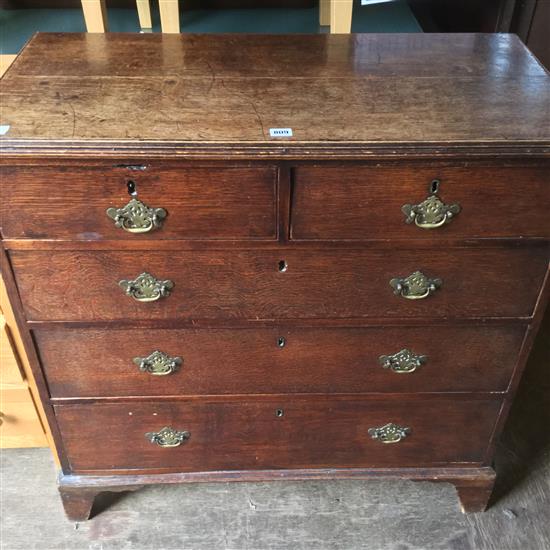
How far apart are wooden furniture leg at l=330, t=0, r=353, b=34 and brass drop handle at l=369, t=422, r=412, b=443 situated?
91cm

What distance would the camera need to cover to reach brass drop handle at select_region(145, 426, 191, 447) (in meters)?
1.46

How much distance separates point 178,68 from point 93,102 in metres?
0.20

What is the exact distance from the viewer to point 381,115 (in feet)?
3.74

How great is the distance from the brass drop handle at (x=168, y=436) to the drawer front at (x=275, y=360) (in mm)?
113

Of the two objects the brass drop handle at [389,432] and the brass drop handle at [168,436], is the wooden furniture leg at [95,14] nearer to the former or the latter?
the brass drop handle at [168,436]

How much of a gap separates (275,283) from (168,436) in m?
0.46

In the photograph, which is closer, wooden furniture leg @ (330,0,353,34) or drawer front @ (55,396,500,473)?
drawer front @ (55,396,500,473)

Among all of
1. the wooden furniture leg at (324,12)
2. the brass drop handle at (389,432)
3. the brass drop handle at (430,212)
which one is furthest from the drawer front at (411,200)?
the wooden furniture leg at (324,12)

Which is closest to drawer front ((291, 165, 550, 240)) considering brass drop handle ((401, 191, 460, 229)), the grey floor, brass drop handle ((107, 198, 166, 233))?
brass drop handle ((401, 191, 460, 229))

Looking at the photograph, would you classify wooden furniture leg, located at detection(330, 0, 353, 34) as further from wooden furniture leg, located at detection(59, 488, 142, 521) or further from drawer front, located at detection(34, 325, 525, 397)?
wooden furniture leg, located at detection(59, 488, 142, 521)

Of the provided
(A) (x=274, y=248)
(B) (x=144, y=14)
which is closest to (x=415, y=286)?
(A) (x=274, y=248)

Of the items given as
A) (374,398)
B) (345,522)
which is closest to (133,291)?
(374,398)

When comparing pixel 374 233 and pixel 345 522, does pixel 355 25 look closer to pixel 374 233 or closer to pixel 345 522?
pixel 374 233

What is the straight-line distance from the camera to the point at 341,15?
5.24ft
